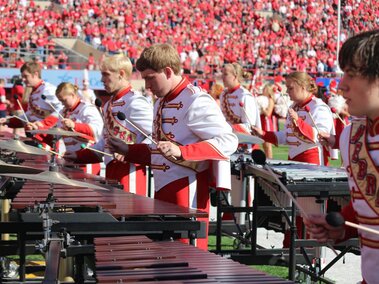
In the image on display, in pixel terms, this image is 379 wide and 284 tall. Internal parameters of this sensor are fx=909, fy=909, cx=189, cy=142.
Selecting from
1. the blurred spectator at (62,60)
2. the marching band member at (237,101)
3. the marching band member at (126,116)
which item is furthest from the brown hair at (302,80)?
the blurred spectator at (62,60)

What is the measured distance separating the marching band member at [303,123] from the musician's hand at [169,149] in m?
3.04

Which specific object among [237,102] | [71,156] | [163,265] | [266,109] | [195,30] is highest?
[195,30]

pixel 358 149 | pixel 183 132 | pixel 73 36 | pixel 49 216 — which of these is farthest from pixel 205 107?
pixel 73 36

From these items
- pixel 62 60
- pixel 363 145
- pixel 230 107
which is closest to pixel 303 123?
pixel 230 107

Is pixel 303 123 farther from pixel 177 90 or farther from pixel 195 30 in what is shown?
pixel 195 30

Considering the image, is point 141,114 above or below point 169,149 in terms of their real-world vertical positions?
above

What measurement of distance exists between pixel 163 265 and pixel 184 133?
1604 millimetres

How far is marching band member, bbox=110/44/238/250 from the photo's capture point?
15.3 feet

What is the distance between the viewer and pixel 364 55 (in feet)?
8.73

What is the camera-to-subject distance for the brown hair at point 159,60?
184 inches

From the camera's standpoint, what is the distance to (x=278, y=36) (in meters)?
36.2

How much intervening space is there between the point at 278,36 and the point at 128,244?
33014 millimetres

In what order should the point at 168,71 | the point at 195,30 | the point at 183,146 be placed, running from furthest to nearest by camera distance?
the point at 195,30 → the point at 168,71 → the point at 183,146

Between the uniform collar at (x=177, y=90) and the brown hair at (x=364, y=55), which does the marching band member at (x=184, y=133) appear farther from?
the brown hair at (x=364, y=55)
